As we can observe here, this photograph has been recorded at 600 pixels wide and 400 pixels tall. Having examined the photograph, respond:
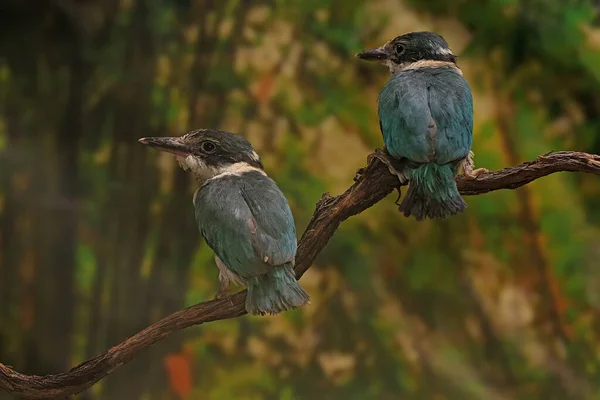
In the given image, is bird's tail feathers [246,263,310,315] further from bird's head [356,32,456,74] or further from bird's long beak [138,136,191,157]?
bird's head [356,32,456,74]

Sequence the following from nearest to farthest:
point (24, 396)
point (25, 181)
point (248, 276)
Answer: point (248, 276) < point (24, 396) < point (25, 181)

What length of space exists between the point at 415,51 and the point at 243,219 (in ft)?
1.71

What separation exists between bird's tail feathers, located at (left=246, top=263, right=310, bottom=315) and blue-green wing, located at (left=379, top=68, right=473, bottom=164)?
12.8 inches

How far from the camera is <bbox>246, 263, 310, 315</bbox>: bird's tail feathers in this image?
1.19m

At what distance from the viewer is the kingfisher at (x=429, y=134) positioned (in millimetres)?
1177

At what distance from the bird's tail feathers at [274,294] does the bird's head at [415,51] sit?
520 millimetres

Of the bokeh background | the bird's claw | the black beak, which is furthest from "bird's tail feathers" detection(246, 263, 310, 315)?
the bokeh background

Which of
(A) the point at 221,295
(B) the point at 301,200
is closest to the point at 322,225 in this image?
(A) the point at 221,295

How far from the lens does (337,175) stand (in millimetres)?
2355

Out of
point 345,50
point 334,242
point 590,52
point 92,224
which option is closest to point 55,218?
point 92,224

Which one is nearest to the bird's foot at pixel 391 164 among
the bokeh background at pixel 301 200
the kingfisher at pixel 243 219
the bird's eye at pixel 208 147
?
the kingfisher at pixel 243 219

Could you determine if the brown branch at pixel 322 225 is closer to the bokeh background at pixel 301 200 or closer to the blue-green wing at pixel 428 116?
the blue-green wing at pixel 428 116

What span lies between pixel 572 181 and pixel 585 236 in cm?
22

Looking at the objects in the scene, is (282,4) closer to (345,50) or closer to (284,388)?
(345,50)
